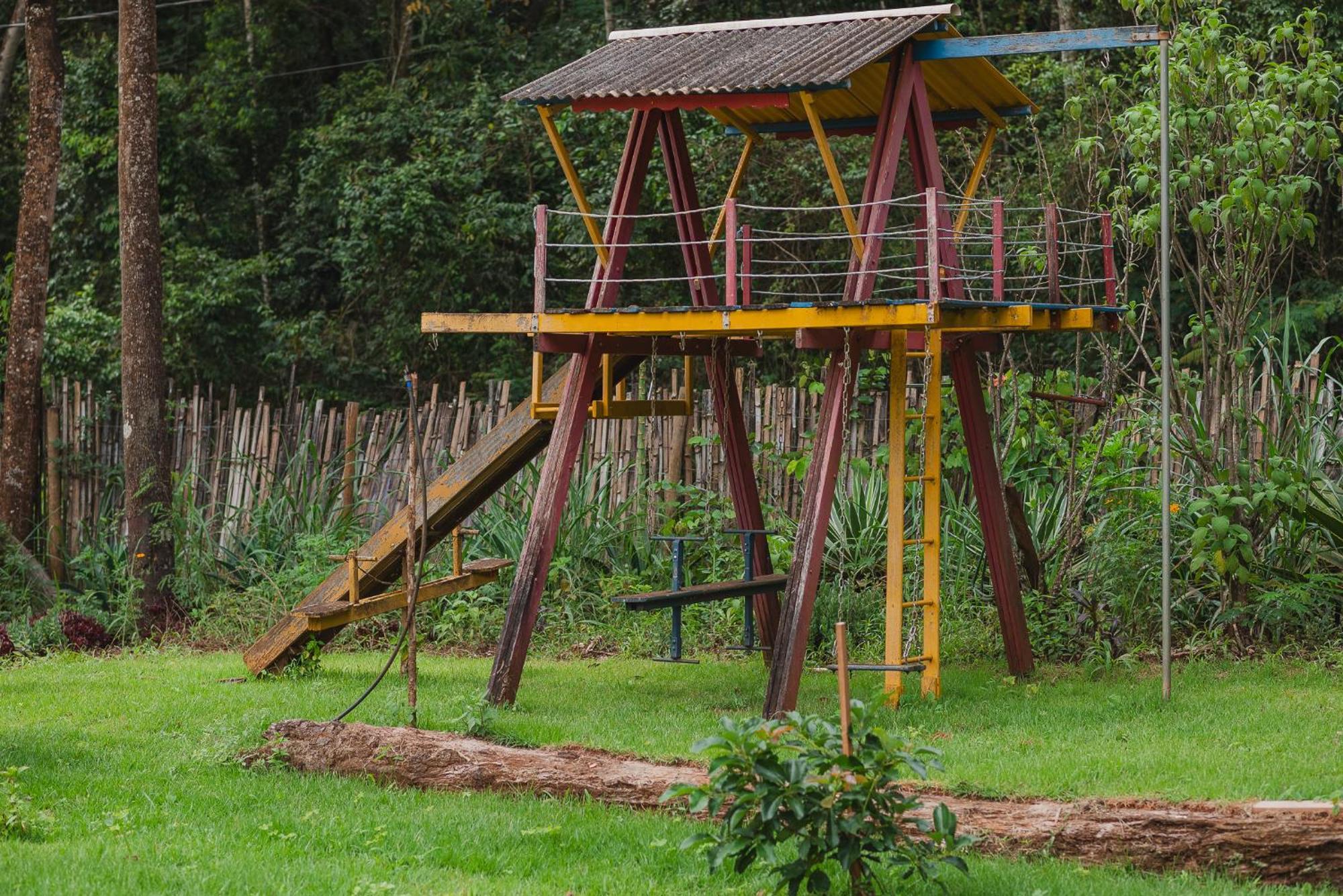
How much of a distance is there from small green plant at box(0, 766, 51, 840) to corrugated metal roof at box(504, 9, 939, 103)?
4.99 meters

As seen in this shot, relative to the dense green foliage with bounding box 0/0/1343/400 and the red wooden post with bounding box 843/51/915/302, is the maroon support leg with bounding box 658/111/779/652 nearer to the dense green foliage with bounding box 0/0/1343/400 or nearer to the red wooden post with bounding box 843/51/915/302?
the red wooden post with bounding box 843/51/915/302

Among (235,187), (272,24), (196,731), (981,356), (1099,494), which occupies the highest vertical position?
(272,24)

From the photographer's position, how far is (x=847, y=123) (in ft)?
37.8

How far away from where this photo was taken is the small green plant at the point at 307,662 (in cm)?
1132

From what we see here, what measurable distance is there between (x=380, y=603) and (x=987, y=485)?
4.38 meters

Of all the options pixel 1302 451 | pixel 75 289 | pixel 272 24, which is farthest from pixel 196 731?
pixel 272 24

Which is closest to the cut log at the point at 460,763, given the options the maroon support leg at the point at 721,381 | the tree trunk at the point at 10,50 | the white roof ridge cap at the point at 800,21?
the maroon support leg at the point at 721,381

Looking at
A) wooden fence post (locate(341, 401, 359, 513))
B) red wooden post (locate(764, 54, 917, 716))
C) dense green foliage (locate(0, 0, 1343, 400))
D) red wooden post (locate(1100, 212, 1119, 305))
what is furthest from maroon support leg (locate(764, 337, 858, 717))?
dense green foliage (locate(0, 0, 1343, 400))

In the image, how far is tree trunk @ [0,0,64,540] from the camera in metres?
15.5

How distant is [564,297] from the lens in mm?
19938

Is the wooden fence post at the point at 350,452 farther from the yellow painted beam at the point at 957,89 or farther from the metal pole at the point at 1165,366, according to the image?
the metal pole at the point at 1165,366

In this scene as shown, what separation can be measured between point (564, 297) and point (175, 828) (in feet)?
44.2

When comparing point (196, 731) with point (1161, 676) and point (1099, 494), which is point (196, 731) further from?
point (1099, 494)

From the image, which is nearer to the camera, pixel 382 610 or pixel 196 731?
pixel 196 731
